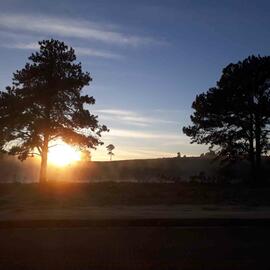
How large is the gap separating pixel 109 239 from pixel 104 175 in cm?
6711

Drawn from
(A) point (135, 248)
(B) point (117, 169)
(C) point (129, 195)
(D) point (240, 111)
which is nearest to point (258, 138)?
(D) point (240, 111)

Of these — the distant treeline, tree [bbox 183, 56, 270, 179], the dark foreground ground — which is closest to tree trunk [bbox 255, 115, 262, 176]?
tree [bbox 183, 56, 270, 179]

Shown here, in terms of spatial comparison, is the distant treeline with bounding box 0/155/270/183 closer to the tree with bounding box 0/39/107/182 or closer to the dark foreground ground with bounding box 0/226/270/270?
the tree with bounding box 0/39/107/182

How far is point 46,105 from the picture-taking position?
3903 centimetres

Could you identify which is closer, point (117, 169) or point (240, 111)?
point (240, 111)

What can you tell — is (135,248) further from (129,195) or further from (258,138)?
(258,138)

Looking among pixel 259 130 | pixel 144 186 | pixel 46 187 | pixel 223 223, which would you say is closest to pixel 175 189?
pixel 144 186

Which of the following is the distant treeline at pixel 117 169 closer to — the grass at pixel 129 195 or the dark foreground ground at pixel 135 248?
the grass at pixel 129 195

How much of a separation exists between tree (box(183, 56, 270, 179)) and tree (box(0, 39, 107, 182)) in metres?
7.83

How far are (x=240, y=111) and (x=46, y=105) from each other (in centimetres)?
1352

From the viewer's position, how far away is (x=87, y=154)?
144ft

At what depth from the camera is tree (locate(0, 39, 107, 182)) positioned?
38.8 meters

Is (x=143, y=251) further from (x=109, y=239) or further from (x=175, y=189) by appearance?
(x=175, y=189)

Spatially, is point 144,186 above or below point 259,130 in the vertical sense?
below
